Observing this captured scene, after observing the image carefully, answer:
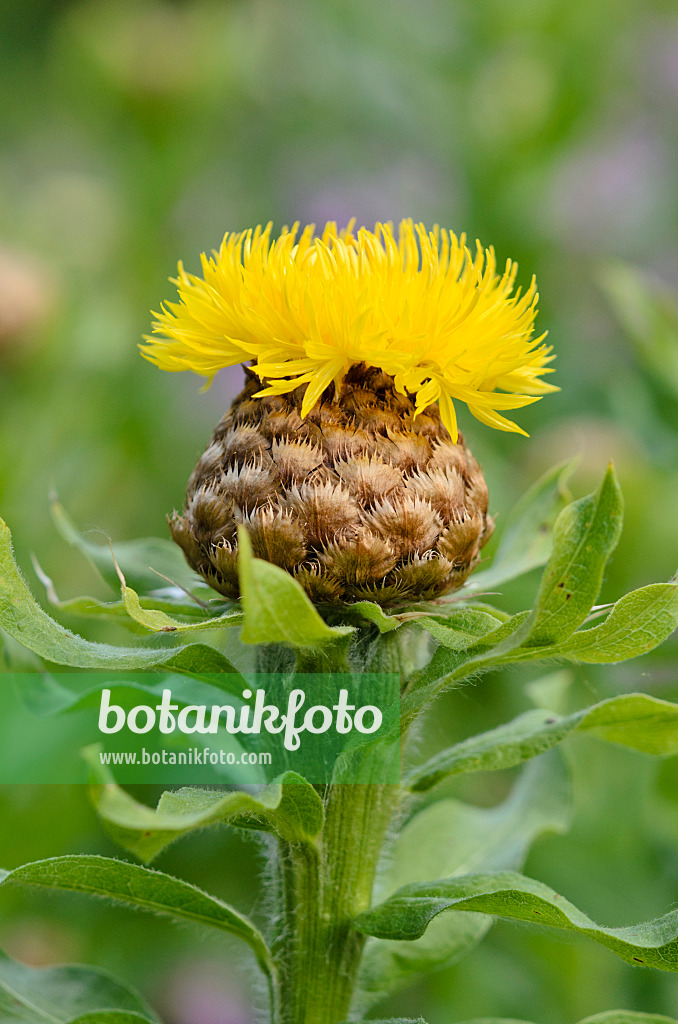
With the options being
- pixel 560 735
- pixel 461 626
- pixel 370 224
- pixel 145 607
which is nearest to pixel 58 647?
pixel 145 607

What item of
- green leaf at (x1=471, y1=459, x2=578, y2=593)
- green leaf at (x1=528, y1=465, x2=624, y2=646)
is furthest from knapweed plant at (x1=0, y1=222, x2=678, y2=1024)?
green leaf at (x1=471, y1=459, x2=578, y2=593)

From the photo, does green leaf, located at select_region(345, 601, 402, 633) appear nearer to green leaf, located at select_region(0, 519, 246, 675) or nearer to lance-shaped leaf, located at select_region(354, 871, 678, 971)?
green leaf, located at select_region(0, 519, 246, 675)

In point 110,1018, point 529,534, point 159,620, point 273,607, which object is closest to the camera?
point 273,607

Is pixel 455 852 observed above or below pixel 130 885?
above

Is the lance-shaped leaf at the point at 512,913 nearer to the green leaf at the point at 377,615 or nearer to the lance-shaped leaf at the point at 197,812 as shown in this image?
the lance-shaped leaf at the point at 197,812

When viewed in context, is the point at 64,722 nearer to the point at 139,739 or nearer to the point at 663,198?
the point at 139,739

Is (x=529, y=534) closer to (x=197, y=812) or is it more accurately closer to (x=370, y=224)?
(x=197, y=812)
